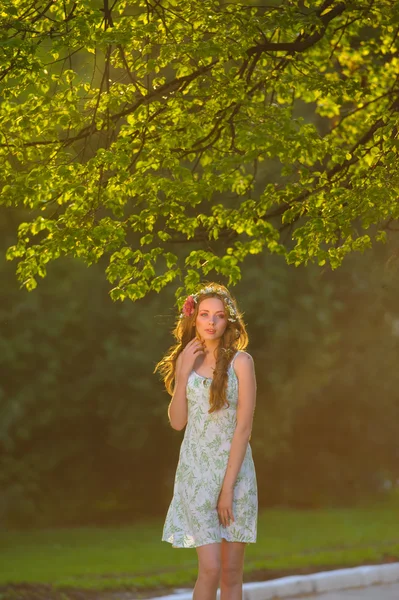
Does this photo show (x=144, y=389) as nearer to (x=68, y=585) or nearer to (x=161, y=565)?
(x=161, y=565)

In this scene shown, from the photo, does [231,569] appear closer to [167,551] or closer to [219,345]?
[219,345]

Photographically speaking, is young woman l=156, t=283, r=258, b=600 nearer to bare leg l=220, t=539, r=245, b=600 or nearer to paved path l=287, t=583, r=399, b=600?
bare leg l=220, t=539, r=245, b=600

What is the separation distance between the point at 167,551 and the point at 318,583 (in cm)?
536

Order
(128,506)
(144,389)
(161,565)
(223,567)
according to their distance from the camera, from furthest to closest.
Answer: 1. (128,506)
2. (144,389)
3. (161,565)
4. (223,567)

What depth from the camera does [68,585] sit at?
11539 millimetres

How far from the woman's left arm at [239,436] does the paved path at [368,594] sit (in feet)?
15.5

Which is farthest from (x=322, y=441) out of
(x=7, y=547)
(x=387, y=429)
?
(x=7, y=547)

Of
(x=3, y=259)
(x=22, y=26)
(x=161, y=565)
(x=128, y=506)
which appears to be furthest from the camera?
(x=128, y=506)

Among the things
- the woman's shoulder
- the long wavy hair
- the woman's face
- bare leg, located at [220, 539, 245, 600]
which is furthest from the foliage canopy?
bare leg, located at [220, 539, 245, 600]

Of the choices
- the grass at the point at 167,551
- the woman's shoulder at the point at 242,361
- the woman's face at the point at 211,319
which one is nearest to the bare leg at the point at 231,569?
the woman's shoulder at the point at 242,361

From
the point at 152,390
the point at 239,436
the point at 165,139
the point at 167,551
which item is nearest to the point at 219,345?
the point at 239,436

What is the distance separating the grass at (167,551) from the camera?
12594 millimetres

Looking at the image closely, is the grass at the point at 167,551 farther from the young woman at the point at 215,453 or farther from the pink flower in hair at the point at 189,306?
the pink flower in hair at the point at 189,306

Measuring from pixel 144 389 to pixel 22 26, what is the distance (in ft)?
32.2
